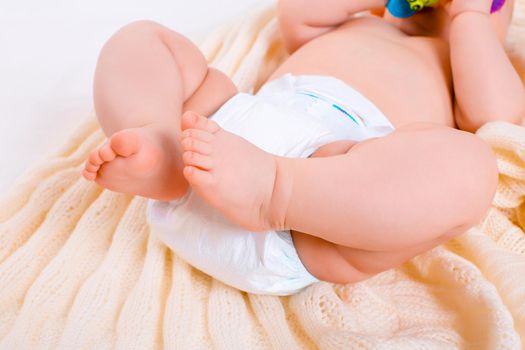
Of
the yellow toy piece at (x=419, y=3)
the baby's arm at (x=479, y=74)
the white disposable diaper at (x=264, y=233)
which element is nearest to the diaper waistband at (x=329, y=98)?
the white disposable diaper at (x=264, y=233)

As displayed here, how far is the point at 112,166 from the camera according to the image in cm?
70

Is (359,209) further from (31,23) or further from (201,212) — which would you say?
(31,23)

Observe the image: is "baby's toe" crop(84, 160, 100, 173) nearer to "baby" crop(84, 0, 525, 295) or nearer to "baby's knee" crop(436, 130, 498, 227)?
"baby" crop(84, 0, 525, 295)

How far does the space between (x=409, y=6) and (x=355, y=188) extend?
2.19 feet

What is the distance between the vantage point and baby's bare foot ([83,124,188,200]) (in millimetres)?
684

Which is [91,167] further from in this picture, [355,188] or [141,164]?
[355,188]

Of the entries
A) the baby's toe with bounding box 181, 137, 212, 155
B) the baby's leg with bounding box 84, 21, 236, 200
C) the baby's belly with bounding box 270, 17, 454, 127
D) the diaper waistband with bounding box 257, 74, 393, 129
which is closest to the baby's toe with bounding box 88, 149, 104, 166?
the baby's leg with bounding box 84, 21, 236, 200

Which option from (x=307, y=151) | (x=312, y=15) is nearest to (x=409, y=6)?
(x=312, y=15)

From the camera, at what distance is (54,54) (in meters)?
1.33

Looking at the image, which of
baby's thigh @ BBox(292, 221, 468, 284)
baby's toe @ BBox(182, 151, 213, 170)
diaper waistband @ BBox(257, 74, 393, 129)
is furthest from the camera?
diaper waistband @ BBox(257, 74, 393, 129)

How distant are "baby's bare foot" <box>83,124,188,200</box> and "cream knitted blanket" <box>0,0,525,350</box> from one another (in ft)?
0.55

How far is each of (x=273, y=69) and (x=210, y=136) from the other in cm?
74

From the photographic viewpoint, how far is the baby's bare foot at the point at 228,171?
26.1 inches

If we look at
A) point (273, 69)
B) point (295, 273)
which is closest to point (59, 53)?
point (273, 69)
